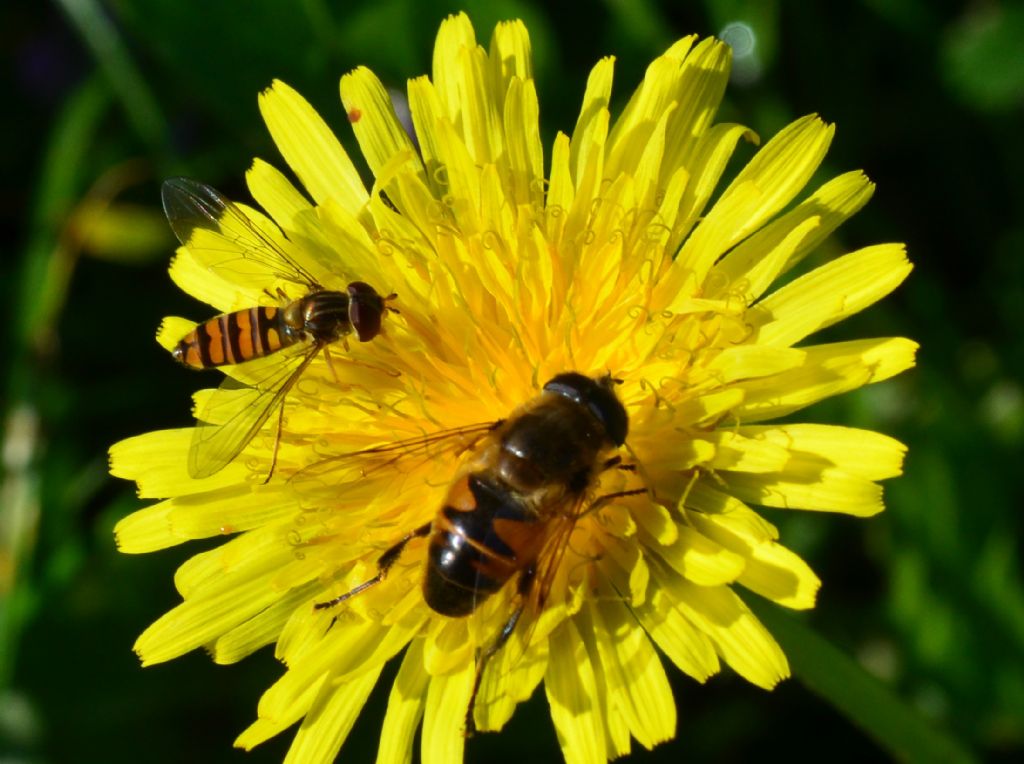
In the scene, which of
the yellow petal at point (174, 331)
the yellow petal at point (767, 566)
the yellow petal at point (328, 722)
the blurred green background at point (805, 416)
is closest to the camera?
the yellow petal at point (767, 566)

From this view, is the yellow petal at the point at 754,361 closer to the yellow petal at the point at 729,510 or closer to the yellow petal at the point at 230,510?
the yellow petal at the point at 729,510

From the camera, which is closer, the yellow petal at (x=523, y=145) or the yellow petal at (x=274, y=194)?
the yellow petal at (x=523, y=145)

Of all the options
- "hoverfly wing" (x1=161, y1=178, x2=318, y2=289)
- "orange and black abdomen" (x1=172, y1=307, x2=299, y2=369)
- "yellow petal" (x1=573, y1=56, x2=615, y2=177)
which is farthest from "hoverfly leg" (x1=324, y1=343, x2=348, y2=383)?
"yellow petal" (x1=573, y1=56, x2=615, y2=177)

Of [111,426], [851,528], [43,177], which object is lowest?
[851,528]

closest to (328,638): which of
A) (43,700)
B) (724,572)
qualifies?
(724,572)

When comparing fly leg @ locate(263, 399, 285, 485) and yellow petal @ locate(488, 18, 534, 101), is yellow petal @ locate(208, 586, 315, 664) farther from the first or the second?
yellow petal @ locate(488, 18, 534, 101)

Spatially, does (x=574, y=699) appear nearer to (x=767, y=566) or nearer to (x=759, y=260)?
(x=767, y=566)

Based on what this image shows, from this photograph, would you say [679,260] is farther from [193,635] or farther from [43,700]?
[43,700]

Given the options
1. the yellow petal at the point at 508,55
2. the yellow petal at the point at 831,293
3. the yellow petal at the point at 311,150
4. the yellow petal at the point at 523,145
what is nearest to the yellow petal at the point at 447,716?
the yellow petal at the point at 831,293
